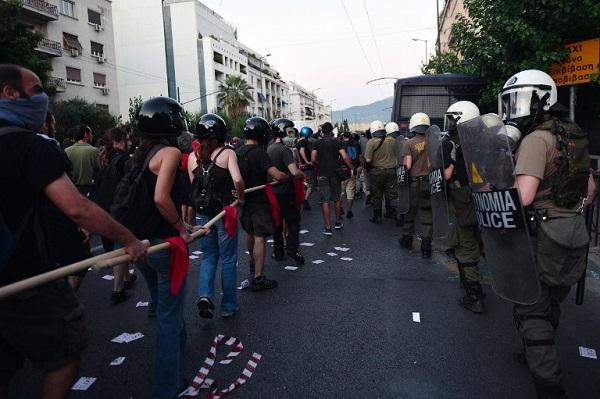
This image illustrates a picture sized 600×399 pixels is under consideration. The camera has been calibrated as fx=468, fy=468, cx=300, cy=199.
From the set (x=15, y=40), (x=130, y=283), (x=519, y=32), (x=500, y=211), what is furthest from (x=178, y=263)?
(x=15, y=40)

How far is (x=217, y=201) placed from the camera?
438 cm

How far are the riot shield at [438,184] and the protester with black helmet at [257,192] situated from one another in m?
1.63

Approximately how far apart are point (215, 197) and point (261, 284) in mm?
1236

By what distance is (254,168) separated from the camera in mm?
5020

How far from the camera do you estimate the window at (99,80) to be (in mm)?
37219

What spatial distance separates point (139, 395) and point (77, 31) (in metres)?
38.6

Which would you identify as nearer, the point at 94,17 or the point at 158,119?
the point at 158,119

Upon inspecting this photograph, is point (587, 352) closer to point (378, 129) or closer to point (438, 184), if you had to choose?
point (438, 184)

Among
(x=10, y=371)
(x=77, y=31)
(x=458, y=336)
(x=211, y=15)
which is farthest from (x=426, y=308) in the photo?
(x=211, y=15)

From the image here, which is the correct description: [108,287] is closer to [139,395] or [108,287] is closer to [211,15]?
[139,395]

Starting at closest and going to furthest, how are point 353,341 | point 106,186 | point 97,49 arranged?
point 353,341 → point 106,186 → point 97,49

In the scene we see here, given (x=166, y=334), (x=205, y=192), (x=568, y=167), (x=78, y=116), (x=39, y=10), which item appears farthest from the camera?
(x=39, y=10)

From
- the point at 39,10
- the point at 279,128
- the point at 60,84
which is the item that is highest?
the point at 39,10

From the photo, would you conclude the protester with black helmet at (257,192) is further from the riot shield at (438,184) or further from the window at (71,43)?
the window at (71,43)
